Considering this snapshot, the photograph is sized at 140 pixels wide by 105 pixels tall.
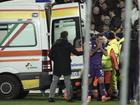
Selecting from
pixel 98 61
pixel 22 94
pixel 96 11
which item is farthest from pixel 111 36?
pixel 96 11

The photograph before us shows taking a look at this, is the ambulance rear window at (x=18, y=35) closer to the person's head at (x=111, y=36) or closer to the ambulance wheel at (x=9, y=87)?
the ambulance wheel at (x=9, y=87)

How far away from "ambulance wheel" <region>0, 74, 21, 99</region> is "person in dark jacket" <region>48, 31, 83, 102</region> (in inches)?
52.5

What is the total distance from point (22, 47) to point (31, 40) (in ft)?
1.13

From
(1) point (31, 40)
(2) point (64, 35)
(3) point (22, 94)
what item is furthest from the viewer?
(3) point (22, 94)

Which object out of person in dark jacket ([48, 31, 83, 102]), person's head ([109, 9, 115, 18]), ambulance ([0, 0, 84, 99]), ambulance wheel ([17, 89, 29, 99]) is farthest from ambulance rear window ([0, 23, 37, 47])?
person's head ([109, 9, 115, 18])

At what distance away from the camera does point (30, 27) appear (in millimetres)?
17875

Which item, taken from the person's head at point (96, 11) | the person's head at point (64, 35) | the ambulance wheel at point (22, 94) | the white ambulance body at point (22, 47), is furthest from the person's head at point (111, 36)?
the person's head at point (96, 11)

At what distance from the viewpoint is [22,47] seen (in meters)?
17.9

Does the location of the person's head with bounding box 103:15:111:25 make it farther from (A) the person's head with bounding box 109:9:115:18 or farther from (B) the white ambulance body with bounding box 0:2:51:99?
(B) the white ambulance body with bounding box 0:2:51:99

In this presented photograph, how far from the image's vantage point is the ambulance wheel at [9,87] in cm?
1792

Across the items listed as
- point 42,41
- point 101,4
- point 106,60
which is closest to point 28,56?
point 42,41

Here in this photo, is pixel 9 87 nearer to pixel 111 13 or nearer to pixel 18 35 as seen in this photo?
pixel 18 35

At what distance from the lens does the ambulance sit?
1783 cm

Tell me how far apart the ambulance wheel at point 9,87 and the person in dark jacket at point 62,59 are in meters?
1.33
